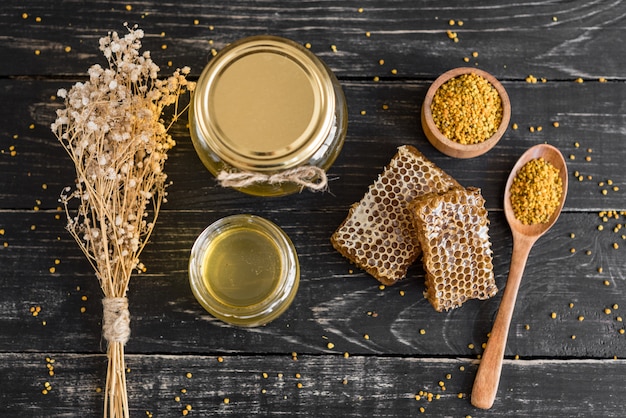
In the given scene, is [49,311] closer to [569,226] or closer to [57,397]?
[57,397]

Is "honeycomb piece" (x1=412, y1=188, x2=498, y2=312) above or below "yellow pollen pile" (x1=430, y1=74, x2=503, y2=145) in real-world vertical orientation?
below

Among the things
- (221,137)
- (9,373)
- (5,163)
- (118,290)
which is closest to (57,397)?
(9,373)

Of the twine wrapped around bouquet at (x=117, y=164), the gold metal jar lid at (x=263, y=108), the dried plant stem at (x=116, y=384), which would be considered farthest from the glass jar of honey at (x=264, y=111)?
the dried plant stem at (x=116, y=384)

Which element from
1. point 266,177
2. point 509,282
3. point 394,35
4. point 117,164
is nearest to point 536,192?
point 509,282

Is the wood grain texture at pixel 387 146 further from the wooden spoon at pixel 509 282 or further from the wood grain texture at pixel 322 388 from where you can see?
the wood grain texture at pixel 322 388

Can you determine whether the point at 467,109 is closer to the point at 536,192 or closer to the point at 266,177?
the point at 536,192

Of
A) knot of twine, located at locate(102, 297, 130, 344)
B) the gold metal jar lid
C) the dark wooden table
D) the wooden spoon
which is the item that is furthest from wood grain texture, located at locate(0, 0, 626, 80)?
knot of twine, located at locate(102, 297, 130, 344)

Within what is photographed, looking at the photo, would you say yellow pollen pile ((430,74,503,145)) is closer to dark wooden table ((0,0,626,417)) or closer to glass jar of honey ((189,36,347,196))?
dark wooden table ((0,0,626,417))
